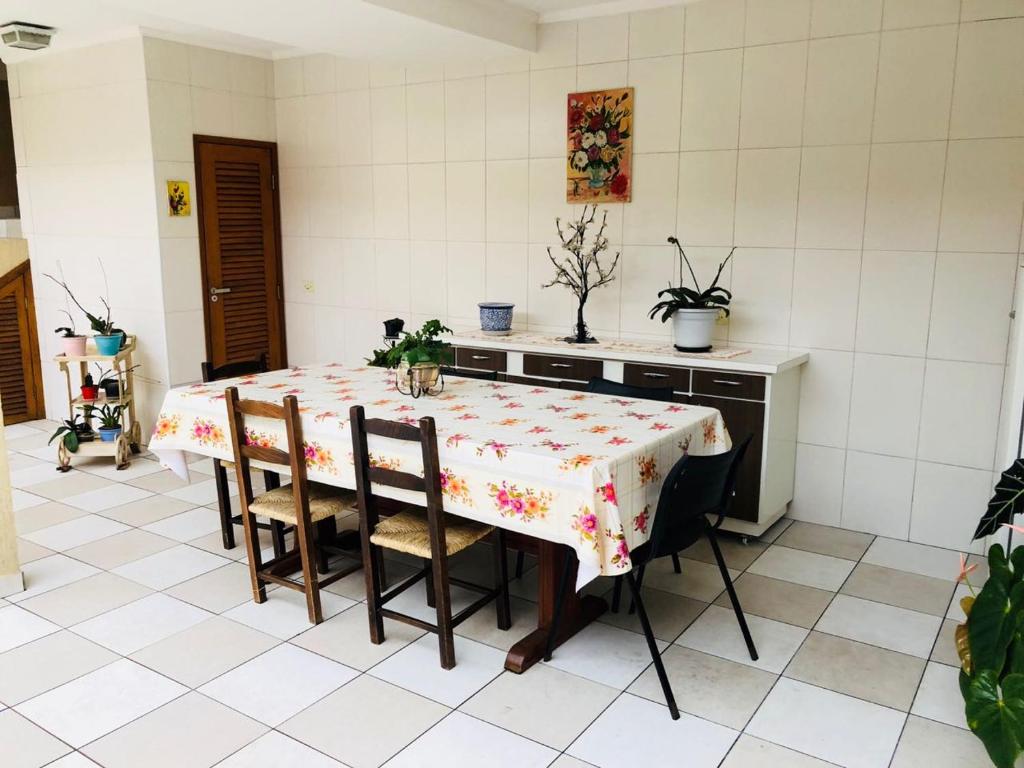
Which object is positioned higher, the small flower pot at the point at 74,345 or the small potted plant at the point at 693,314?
the small potted plant at the point at 693,314

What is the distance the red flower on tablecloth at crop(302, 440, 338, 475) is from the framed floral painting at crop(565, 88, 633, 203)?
238cm

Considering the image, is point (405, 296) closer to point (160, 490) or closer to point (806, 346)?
point (160, 490)

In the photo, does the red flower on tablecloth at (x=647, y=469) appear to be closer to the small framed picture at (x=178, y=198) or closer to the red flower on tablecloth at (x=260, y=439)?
the red flower on tablecloth at (x=260, y=439)

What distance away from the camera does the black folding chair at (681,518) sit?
260cm

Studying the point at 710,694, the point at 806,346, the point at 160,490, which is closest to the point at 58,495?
the point at 160,490

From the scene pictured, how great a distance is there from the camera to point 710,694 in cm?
273

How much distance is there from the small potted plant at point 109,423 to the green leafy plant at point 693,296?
3433 mm

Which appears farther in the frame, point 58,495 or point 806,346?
point 58,495

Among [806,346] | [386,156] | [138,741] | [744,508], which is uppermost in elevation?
[386,156]

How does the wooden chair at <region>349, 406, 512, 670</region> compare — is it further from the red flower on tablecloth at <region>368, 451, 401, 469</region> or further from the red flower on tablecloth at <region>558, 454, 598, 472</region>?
the red flower on tablecloth at <region>558, 454, 598, 472</region>

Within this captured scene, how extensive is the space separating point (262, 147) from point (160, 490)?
261 centimetres

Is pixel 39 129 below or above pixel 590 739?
above

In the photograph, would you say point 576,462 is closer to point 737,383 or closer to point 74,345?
point 737,383

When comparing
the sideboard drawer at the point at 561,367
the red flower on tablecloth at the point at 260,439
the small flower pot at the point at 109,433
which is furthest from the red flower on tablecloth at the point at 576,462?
the small flower pot at the point at 109,433
